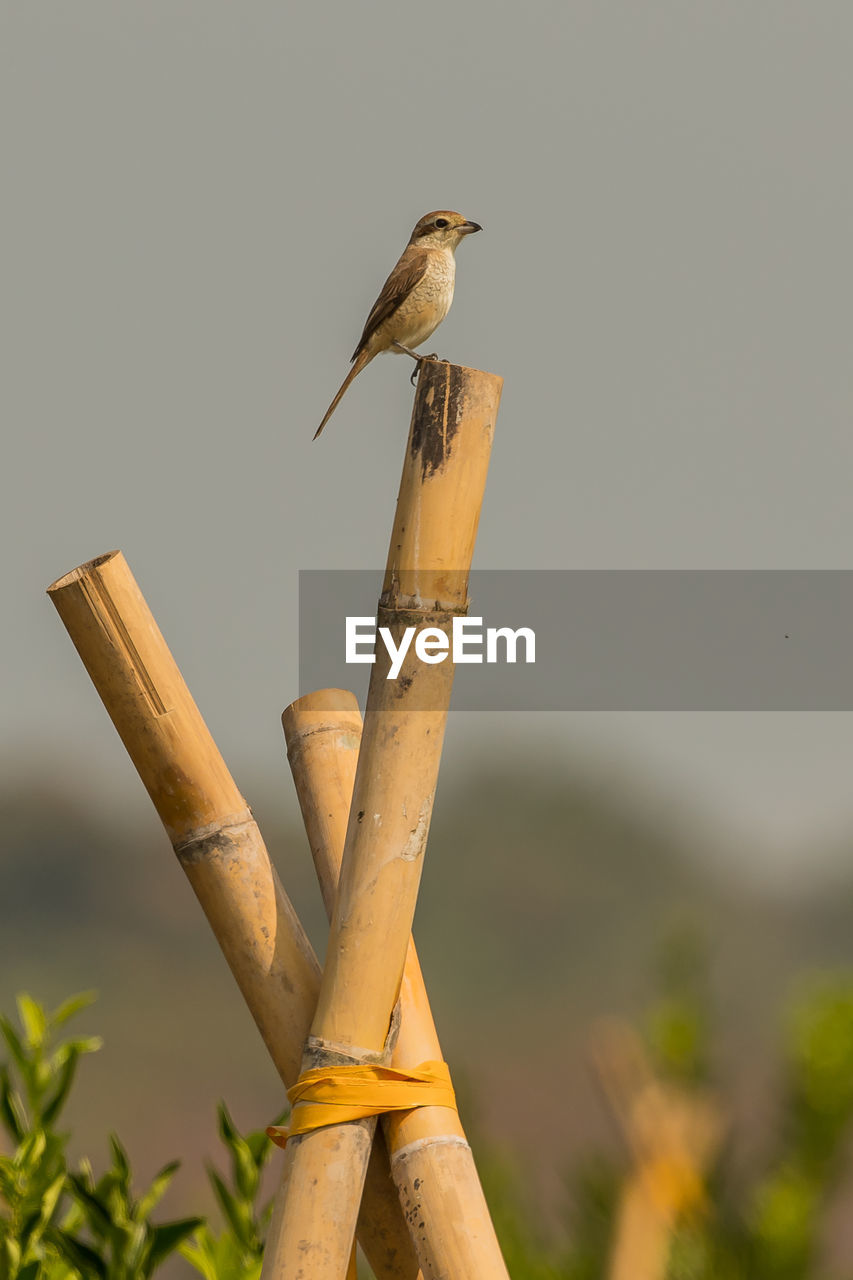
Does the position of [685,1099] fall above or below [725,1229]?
above

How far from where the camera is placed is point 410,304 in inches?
85.1

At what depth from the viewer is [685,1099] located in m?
1.64

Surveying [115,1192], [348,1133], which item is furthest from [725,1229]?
[115,1192]

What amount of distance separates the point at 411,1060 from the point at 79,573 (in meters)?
0.79

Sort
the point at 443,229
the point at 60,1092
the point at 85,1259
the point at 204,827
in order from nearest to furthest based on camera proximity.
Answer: the point at 204,827, the point at 85,1259, the point at 60,1092, the point at 443,229

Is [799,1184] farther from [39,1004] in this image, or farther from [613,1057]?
[39,1004]

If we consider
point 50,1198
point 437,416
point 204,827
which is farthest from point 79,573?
point 50,1198

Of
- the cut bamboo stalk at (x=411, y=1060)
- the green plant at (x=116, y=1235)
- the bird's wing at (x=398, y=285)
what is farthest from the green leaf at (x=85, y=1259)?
the bird's wing at (x=398, y=285)

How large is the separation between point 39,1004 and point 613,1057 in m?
1.18

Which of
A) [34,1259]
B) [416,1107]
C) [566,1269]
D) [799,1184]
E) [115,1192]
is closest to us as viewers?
[799,1184]

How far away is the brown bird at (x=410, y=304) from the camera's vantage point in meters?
2.17

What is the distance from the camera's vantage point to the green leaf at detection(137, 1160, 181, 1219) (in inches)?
88.3

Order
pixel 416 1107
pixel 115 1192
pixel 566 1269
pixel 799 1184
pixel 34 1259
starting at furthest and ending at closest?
pixel 115 1192 → pixel 34 1259 → pixel 566 1269 → pixel 416 1107 → pixel 799 1184

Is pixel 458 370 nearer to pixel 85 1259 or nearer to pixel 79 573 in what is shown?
pixel 79 573
